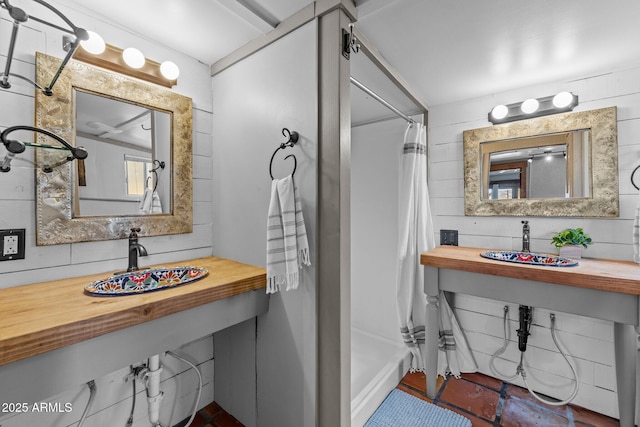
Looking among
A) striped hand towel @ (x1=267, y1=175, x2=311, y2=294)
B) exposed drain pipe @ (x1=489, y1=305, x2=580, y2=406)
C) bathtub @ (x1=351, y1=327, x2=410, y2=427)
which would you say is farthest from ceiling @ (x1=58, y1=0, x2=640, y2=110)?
bathtub @ (x1=351, y1=327, x2=410, y2=427)

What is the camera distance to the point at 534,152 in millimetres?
1984

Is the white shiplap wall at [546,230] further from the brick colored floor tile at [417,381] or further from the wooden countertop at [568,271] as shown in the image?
the brick colored floor tile at [417,381]

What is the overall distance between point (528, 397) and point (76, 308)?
104 inches

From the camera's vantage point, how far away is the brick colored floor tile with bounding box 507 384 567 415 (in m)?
1.78

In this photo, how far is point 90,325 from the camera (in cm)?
87

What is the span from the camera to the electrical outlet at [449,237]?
229 centimetres

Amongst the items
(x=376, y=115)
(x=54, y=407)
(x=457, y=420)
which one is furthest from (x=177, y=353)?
(x=376, y=115)

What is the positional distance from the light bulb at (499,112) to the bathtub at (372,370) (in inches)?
77.0

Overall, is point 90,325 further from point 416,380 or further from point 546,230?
point 546,230

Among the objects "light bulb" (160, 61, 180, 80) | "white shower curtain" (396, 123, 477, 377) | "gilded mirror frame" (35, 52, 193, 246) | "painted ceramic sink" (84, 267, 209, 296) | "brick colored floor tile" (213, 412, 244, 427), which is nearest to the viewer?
"painted ceramic sink" (84, 267, 209, 296)

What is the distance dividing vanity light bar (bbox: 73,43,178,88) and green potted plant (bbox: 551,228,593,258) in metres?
2.60

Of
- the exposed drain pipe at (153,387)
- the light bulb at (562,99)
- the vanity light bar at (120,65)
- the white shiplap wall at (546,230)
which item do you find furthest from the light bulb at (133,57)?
the light bulb at (562,99)

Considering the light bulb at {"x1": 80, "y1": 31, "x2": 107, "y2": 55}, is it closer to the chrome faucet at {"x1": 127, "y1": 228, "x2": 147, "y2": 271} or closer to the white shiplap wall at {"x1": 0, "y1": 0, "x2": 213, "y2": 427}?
the white shiplap wall at {"x1": 0, "y1": 0, "x2": 213, "y2": 427}

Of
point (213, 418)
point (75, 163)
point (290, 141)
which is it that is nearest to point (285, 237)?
point (290, 141)
